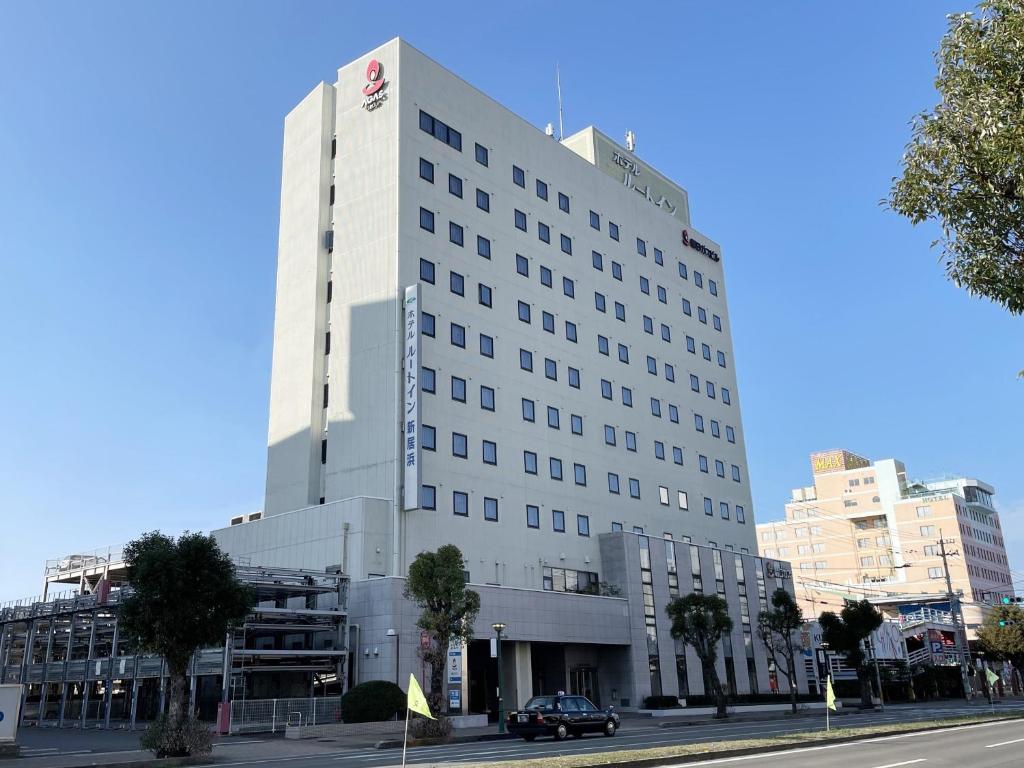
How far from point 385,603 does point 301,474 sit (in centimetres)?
1403

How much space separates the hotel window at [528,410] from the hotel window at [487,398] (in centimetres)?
297

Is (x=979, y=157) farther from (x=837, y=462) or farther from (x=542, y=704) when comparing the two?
(x=837, y=462)

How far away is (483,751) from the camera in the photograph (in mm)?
27562

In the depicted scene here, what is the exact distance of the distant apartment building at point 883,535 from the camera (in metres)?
138

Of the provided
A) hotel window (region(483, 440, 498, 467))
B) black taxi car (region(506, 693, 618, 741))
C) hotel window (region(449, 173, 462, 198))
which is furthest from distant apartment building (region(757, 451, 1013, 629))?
black taxi car (region(506, 693, 618, 741))

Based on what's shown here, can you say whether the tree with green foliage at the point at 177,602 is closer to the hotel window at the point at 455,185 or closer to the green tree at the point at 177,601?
the green tree at the point at 177,601

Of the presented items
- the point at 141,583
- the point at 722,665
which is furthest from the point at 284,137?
the point at 722,665

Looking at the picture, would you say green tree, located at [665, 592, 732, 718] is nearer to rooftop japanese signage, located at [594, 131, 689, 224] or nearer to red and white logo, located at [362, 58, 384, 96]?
red and white logo, located at [362, 58, 384, 96]

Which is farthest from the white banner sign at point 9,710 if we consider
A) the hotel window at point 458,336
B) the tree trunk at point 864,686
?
the tree trunk at point 864,686

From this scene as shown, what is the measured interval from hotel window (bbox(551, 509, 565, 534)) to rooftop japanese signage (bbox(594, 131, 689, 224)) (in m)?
31.2

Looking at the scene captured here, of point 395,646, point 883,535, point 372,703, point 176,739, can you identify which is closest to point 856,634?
point 395,646

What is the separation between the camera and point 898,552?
142 meters

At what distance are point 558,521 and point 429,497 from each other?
37.8 feet

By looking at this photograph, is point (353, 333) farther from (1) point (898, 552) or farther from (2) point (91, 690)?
(1) point (898, 552)
